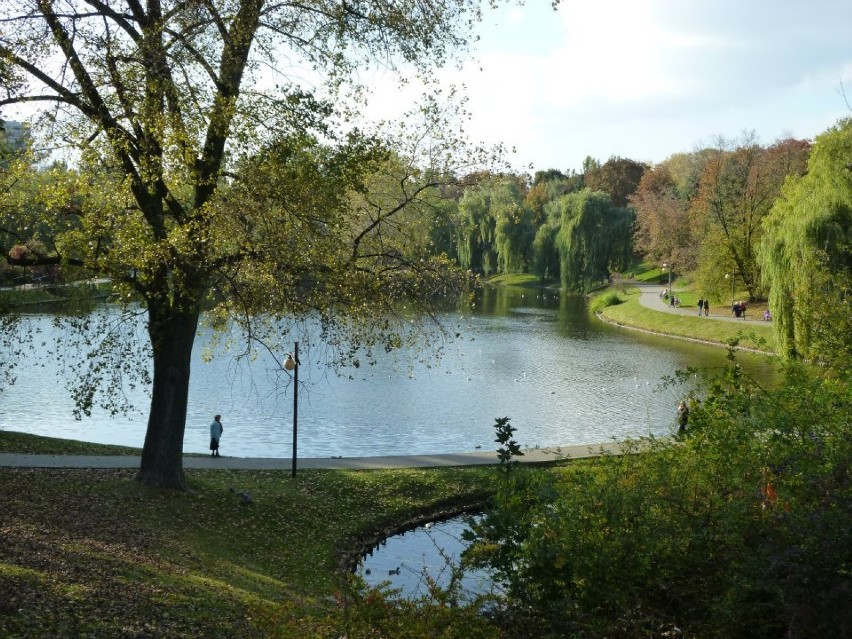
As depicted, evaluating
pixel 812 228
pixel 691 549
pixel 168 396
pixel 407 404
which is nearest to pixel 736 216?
pixel 812 228

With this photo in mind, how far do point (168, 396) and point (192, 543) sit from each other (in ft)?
10.4

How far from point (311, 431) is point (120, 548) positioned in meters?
14.7

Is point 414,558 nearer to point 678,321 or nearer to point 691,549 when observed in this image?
point 691,549

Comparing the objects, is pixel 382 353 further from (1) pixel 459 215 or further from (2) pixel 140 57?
(2) pixel 140 57

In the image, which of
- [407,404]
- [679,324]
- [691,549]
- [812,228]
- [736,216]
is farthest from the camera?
[736,216]

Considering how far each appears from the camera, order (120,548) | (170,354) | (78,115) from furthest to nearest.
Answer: (170,354) → (78,115) → (120,548)

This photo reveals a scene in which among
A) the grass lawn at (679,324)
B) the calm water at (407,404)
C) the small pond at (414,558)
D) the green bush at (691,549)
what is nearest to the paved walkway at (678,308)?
the grass lawn at (679,324)

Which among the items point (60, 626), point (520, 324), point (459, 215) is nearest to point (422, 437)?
point (459, 215)

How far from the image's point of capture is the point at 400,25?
581 inches

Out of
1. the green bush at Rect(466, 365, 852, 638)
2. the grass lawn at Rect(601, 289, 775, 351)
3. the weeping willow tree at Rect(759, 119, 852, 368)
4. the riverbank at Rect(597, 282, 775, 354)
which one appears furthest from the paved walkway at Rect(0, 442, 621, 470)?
the grass lawn at Rect(601, 289, 775, 351)

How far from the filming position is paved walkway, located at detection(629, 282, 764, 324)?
178 ft

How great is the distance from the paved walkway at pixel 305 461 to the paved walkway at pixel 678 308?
34.0 m

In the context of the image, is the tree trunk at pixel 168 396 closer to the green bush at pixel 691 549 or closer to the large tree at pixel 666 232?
the green bush at pixel 691 549

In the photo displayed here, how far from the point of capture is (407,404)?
31.0 meters
